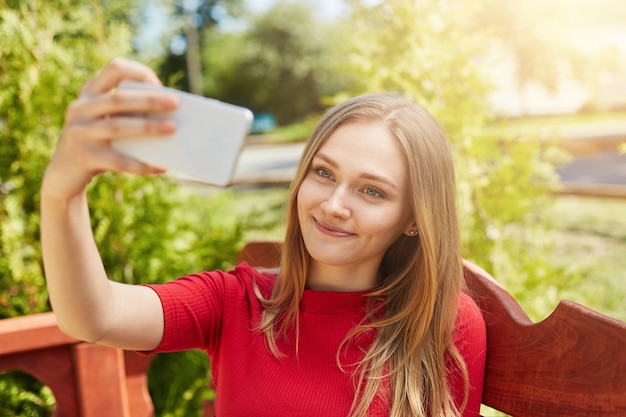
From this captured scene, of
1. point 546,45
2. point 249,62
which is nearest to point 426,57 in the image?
point 546,45

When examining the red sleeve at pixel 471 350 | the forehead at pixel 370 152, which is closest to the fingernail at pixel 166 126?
the forehead at pixel 370 152

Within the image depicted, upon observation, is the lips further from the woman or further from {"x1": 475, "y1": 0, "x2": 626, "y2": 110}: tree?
{"x1": 475, "y1": 0, "x2": 626, "y2": 110}: tree

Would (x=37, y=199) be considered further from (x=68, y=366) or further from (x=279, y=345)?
(x=279, y=345)

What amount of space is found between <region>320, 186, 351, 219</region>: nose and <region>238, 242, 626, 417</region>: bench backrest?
1.41 ft

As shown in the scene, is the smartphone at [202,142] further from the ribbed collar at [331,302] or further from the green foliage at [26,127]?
the green foliage at [26,127]

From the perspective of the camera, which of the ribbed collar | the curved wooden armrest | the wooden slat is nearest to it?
the curved wooden armrest

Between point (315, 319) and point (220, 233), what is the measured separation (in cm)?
146

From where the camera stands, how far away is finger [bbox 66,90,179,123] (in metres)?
0.83

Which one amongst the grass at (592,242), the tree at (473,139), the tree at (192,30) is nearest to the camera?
the tree at (473,139)

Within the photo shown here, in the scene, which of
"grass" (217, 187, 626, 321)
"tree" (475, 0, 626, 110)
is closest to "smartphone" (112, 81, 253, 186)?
"grass" (217, 187, 626, 321)

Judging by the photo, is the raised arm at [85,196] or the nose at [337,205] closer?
the raised arm at [85,196]

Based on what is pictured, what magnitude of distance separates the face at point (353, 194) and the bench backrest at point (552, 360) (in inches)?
13.0

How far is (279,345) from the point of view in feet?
4.94

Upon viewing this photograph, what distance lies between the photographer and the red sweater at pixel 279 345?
1.41 metres
